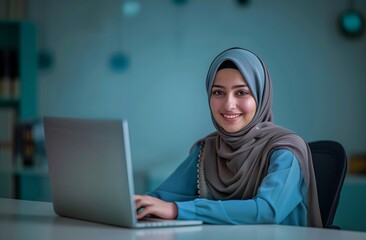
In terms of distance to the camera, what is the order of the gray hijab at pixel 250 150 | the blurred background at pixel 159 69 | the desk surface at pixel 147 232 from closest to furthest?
the desk surface at pixel 147 232 < the gray hijab at pixel 250 150 < the blurred background at pixel 159 69

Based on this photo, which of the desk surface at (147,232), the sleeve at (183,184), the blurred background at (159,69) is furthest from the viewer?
the blurred background at (159,69)

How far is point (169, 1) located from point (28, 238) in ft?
12.5

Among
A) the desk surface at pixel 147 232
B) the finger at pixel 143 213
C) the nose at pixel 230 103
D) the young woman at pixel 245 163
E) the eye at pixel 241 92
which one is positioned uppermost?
the eye at pixel 241 92

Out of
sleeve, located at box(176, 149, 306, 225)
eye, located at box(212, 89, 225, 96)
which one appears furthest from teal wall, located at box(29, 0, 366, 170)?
sleeve, located at box(176, 149, 306, 225)

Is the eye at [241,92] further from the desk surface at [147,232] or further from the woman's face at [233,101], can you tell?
the desk surface at [147,232]

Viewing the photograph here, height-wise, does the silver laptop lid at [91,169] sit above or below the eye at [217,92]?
below

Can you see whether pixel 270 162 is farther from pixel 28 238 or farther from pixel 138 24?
pixel 138 24

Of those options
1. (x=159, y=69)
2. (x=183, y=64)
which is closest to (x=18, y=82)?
(x=159, y=69)

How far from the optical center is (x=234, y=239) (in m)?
1.68

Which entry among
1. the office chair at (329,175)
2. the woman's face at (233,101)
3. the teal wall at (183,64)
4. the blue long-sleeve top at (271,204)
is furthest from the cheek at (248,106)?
the teal wall at (183,64)

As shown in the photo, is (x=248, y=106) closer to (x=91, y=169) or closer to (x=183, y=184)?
(x=183, y=184)

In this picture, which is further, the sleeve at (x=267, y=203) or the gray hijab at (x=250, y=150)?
the gray hijab at (x=250, y=150)

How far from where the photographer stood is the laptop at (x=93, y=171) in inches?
69.3

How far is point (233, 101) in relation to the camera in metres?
2.19
